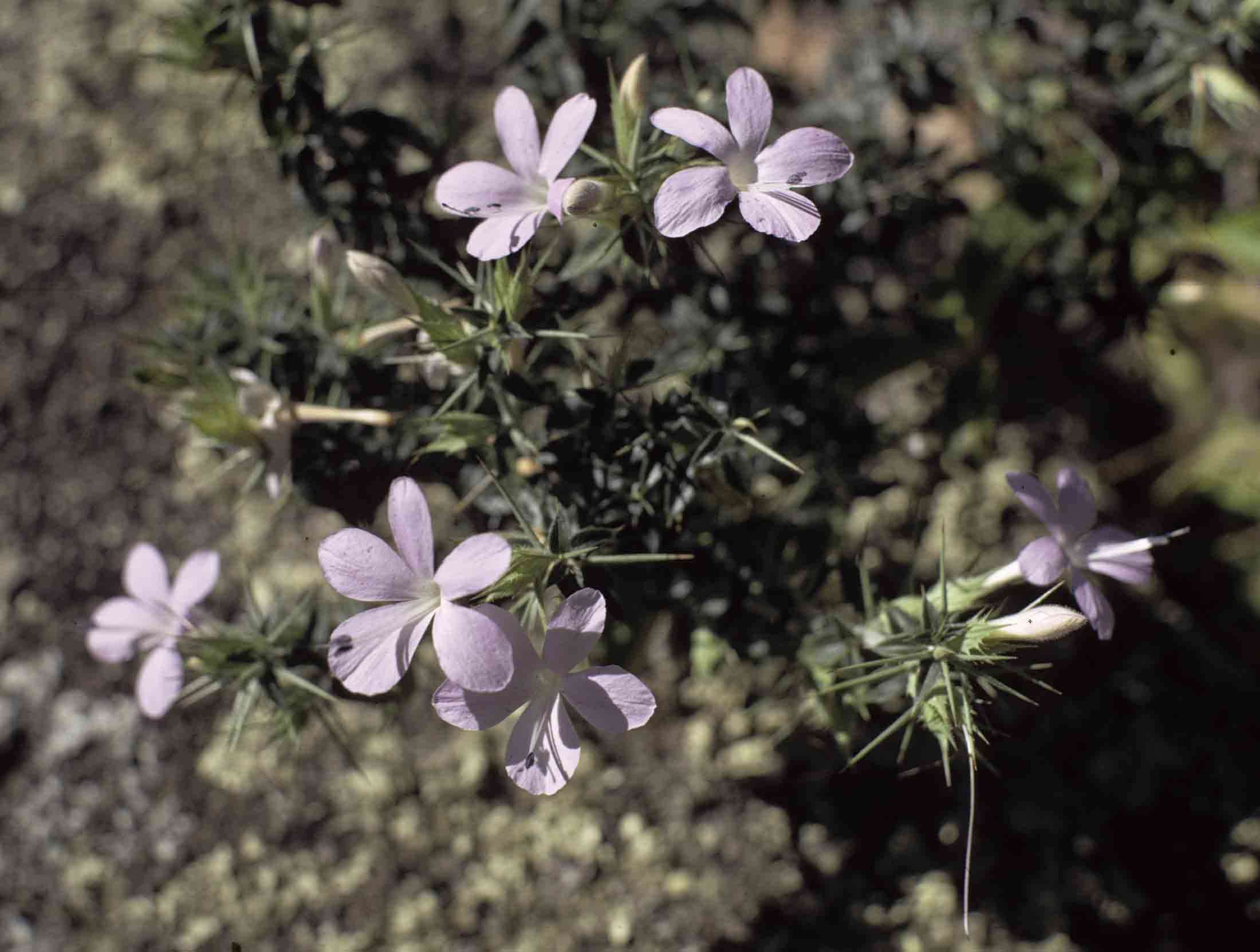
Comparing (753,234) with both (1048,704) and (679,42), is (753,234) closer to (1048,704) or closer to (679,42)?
(679,42)

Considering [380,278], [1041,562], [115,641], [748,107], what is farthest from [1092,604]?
[115,641]

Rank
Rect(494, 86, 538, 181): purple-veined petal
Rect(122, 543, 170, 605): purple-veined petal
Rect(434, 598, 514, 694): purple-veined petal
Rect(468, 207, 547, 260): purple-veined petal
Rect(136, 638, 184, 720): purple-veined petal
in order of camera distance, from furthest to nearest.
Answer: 1. Rect(122, 543, 170, 605): purple-veined petal
2. Rect(136, 638, 184, 720): purple-veined petal
3. Rect(494, 86, 538, 181): purple-veined petal
4. Rect(468, 207, 547, 260): purple-veined petal
5. Rect(434, 598, 514, 694): purple-veined petal

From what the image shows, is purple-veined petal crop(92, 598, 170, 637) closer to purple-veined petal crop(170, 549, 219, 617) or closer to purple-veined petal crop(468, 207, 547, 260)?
purple-veined petal crop(170, 549, 219, 617)

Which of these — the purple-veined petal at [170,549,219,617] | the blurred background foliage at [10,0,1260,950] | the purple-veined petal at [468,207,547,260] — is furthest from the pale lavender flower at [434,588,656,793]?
the purple-veined petal at [170,549,219,617]

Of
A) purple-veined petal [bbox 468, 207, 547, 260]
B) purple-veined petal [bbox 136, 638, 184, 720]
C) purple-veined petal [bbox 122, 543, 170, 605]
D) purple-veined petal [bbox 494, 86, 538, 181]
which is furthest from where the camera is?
purple-veined petal [bbox 122, 543, 170, 605]

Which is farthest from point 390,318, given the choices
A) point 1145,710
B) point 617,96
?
point 1145,710

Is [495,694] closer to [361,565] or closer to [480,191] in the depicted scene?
[361,565]
